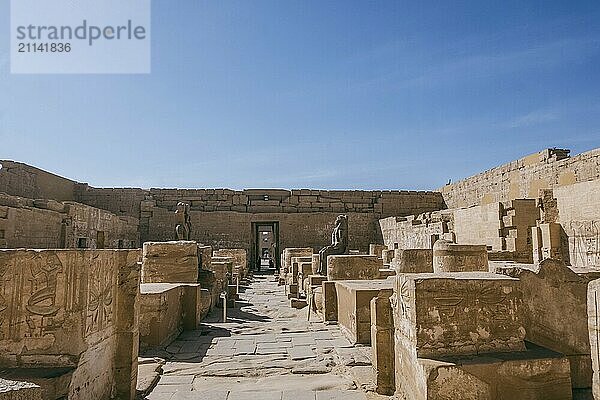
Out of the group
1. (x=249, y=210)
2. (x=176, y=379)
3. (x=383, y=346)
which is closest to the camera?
(x=383, y=346)

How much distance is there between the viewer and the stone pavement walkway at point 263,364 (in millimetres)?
4246

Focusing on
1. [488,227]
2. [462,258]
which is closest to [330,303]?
[462,258]

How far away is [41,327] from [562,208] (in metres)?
11.1

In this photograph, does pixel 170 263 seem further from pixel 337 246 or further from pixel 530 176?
pixel 530 176

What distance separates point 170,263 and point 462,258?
5412 mm

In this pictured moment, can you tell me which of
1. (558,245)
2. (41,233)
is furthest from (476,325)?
(41,233)

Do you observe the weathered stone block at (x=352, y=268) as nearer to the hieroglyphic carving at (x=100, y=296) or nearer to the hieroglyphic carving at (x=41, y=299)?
the hieroglyphic carving at (x=100, y=296)

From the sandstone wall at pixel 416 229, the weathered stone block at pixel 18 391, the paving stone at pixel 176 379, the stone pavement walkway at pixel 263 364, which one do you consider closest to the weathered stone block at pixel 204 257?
the stone pavement walkway at pixel 263 364

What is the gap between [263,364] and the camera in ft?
17.3

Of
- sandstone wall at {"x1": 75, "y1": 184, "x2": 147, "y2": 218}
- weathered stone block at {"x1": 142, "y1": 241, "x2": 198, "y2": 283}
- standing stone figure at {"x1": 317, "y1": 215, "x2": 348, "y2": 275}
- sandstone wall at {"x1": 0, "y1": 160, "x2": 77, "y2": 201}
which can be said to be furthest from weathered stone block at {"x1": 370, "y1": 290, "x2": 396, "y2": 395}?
sandstone wall at {"x1": 75, "y1": 184, "x2": 147, "y2": 218}

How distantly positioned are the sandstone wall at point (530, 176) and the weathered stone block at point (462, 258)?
26.8ft

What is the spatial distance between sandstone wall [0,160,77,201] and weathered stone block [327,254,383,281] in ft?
43.0

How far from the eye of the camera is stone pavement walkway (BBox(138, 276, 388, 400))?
425cm

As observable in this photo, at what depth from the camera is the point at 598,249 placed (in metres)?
9.38
